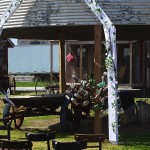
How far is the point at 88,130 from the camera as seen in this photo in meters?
14.6

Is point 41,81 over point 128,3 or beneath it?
beneath

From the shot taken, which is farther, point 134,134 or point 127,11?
point 134,134

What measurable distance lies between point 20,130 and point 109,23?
4.29 meters

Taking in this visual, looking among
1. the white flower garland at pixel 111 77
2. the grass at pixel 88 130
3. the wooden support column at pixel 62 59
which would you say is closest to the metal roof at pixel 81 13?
the white flower garland at pixel 111 77

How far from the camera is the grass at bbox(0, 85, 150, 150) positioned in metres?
12.0

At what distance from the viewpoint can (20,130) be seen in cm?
1462

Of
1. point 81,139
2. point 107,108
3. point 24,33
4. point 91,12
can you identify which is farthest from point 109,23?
point 24,33

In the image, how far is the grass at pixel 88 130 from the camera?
39.5ft

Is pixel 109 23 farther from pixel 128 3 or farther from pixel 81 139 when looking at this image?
pixel 81 139

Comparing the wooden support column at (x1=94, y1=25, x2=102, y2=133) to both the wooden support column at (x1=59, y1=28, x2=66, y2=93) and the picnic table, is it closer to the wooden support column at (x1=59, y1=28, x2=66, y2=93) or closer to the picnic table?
the picnic table

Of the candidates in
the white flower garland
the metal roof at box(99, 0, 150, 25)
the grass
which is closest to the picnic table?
the grass

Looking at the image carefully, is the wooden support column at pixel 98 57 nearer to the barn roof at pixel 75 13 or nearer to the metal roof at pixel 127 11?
the barn roof at pixel 75 13

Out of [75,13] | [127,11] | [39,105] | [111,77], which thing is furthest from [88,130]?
[127,11]

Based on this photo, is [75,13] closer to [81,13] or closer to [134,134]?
[81,13]
